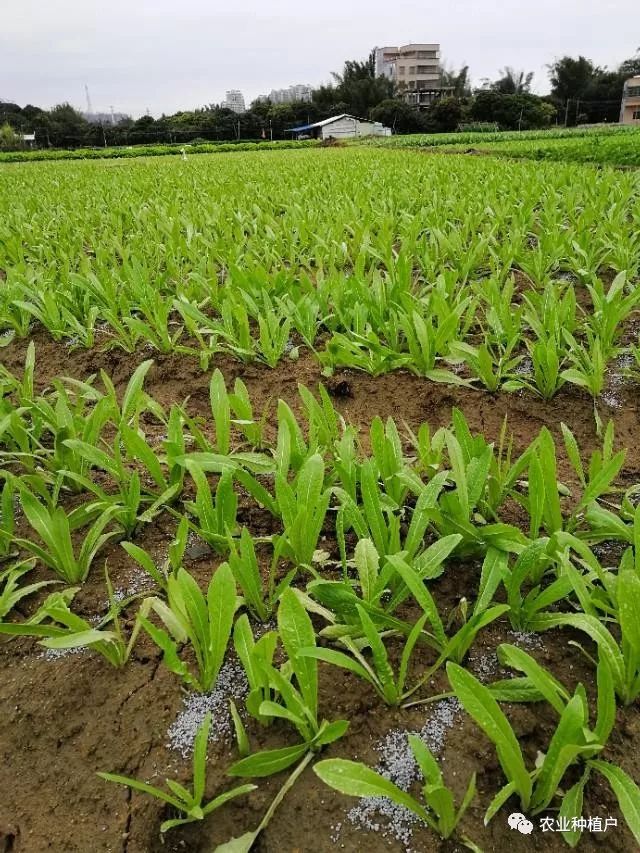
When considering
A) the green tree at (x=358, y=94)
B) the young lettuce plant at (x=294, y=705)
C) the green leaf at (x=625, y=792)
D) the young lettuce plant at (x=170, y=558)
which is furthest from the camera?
the green tree at (x=358, y=94)

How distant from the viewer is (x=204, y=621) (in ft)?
3.06

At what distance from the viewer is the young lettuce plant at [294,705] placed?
2.56ft

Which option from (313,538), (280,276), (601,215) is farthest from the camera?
(601,215)

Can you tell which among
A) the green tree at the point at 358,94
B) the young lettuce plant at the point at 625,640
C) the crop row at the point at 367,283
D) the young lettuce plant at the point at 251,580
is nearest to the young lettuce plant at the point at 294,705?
A: the young lettuce plant at the point at 251,580

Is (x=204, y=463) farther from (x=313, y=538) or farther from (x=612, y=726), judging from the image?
(x=612, y=726)

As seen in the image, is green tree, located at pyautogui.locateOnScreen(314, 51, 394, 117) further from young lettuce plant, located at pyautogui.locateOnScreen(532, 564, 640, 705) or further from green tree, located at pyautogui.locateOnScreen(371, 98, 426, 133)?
young lettuce plant, located at pyautogui.locateOnScreen(532, 564, 640, 705)

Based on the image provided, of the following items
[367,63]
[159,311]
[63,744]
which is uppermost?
[367,63]

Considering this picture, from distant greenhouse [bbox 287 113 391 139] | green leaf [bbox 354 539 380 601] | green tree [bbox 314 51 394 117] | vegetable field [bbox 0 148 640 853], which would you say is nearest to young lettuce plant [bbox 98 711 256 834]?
vegetable field [bbox 0 148 640 853]

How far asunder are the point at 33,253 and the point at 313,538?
149 inches

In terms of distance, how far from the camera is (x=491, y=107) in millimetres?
44281

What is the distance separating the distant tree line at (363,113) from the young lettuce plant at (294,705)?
43.6 meters

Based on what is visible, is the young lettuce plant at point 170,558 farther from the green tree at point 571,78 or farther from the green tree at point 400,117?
the green tree at point 571,78

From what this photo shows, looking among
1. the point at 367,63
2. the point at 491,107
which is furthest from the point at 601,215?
the point at 367,63

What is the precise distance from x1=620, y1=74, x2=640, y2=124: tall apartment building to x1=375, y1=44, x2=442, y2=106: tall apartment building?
926 inches
